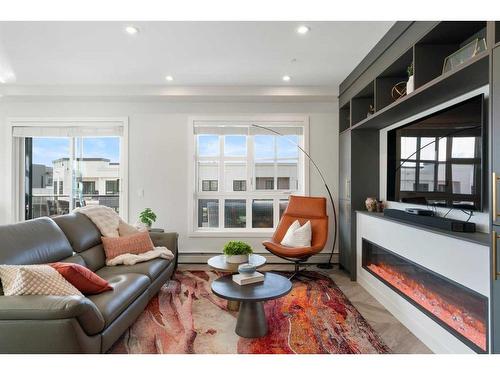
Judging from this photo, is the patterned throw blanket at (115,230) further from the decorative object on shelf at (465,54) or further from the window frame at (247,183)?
the decorative object on shelf at (465,54)

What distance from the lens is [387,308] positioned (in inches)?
104

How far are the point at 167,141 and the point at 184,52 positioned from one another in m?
1.61

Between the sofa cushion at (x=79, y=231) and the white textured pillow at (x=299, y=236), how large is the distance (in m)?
2.25

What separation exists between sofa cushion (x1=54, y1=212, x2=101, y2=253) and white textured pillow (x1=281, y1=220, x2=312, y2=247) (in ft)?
7.37

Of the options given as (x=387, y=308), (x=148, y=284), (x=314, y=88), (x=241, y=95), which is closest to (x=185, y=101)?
(x=241, y=95)

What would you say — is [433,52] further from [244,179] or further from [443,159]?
[244,179]

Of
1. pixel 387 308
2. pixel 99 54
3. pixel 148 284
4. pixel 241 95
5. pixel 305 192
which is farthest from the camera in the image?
pixel 305 192

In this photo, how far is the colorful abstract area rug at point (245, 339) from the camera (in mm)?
1997

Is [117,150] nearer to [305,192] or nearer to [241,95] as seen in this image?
[241,95]

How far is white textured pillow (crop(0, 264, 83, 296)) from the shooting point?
5.08ft

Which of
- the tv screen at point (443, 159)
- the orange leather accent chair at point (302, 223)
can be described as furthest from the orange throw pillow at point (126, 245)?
the tv screen at point (443, 159)

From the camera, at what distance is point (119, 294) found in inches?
77.8

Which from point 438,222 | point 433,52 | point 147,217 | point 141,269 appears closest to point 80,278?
point 141,269
